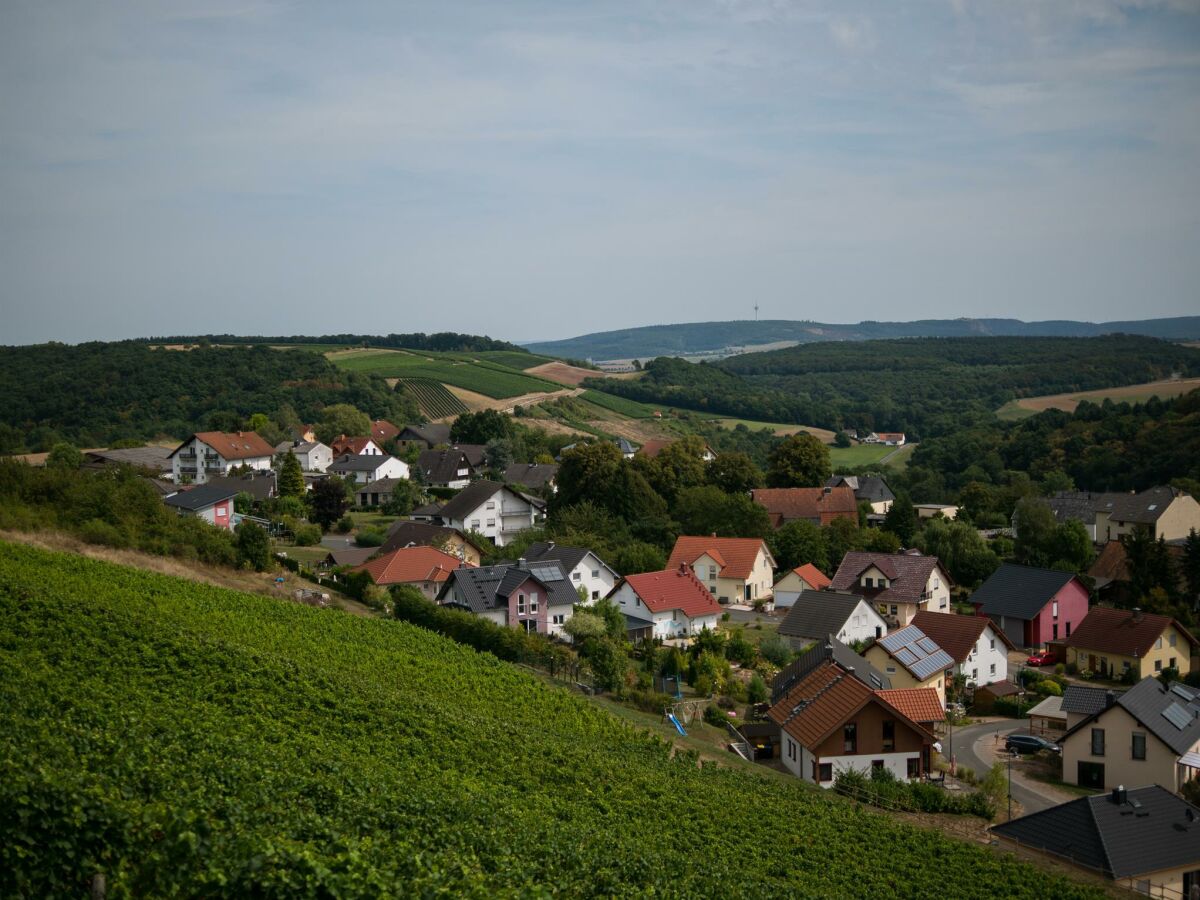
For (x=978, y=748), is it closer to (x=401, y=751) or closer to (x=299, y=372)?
(x=401, y=751)

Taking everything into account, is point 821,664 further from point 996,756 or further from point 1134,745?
point 1134,745

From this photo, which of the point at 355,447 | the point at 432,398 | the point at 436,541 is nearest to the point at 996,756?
the point at 436,541

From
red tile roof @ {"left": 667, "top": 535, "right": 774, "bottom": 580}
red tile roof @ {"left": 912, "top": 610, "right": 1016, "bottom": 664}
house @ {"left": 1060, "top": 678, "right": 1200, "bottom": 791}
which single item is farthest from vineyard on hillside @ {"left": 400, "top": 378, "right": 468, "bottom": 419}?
house @ {"left": 1060, "top": 678, "right": 1200, "bottom": 791}

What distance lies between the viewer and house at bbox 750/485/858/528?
57.2 metres

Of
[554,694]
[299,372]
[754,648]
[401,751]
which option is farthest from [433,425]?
[401,751]

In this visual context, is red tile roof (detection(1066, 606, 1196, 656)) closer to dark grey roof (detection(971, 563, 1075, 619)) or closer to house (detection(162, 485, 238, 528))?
dark grey roof (detection(971, 563, 1075, 619))

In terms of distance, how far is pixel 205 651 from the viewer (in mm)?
22312

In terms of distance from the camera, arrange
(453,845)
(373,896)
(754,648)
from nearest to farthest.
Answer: (373,896) → (453,845) → (754,648)

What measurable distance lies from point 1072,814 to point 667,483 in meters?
37.7

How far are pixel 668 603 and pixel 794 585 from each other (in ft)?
27.9

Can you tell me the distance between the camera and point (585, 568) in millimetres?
43062

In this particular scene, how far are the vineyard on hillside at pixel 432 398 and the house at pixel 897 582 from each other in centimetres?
6444

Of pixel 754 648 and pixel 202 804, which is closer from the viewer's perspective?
pixel 202 804

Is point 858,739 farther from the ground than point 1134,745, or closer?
farther from the ground
